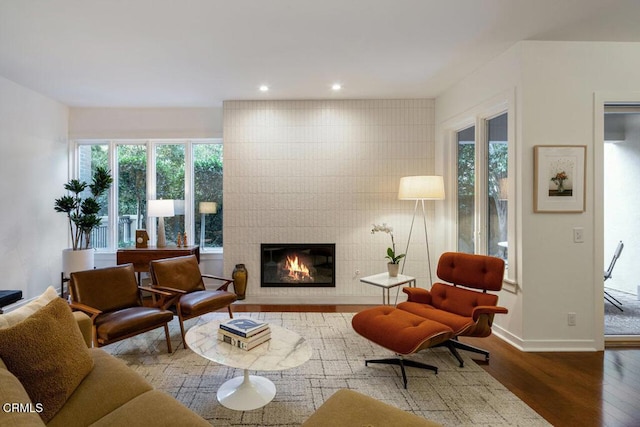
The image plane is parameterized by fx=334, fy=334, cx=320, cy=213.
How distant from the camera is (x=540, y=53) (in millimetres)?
3029

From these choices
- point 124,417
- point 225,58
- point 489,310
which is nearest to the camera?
point 124,417

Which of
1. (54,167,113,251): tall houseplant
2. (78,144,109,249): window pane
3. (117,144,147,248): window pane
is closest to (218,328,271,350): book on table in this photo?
(54,167,113,251): tall houseplant

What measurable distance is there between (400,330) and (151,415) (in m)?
1.65

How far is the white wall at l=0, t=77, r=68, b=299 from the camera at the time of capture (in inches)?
156

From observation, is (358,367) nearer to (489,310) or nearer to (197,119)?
(489,310)

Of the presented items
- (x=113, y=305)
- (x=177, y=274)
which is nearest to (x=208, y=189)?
(x=177, y=274)

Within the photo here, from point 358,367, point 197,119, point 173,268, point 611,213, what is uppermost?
point 197,119

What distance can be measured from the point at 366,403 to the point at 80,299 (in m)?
2.56

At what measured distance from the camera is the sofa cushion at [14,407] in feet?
3.36

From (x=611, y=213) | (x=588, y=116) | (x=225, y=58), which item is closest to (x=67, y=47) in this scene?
(x=225, y=58)

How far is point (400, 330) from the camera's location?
2.42 meters

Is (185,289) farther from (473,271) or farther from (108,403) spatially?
(473,271)

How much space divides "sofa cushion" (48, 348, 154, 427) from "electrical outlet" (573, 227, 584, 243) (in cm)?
349

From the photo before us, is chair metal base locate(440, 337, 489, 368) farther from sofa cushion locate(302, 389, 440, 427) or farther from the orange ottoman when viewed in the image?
sofa cushion locate(302, 389, 440, 427)
